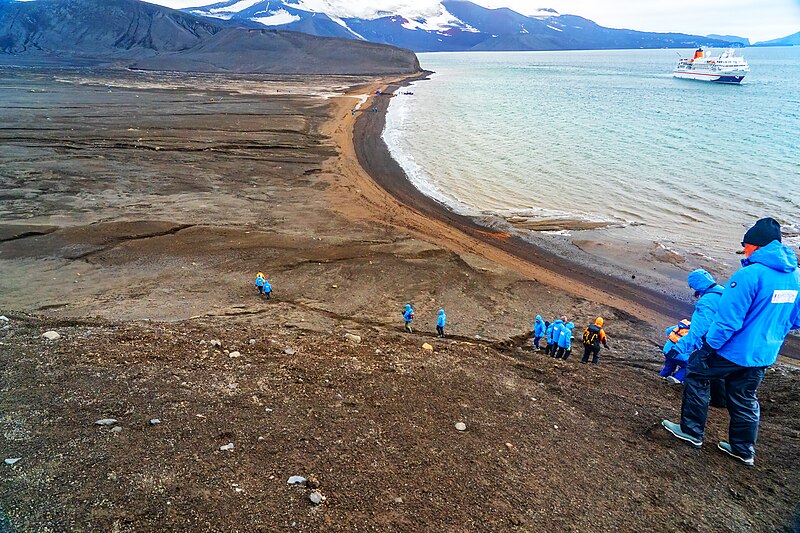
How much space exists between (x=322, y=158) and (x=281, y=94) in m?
34.9

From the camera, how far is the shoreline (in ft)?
45.1

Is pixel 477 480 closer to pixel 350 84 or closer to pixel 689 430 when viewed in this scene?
pixel 689 430

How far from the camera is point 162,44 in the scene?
389 feet

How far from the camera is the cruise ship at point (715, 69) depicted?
90000 millimetres

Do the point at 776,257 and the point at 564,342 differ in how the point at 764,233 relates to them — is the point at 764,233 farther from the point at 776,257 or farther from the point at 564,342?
the point at 564,342

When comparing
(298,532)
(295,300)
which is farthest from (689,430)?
(295,300)

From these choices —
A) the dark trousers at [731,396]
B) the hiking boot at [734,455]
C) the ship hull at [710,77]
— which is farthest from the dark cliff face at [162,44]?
the hiking boot at [734,455]

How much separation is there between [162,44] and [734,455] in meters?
145

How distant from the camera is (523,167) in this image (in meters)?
30.0

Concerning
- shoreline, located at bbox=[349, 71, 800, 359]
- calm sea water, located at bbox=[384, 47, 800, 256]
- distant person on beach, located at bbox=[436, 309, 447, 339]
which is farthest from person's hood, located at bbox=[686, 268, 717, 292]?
calm sea water, located at bbox=[384, 47, 800, 256]

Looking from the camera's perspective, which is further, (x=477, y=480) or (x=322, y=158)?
(x=322, y=158)

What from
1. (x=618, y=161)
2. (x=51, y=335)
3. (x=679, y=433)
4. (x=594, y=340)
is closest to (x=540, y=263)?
(x=594, y=340)

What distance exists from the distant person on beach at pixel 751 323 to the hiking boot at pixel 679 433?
0.42 meters

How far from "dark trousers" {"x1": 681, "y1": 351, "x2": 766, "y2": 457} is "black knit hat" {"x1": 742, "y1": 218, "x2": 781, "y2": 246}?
1244 millimetres
